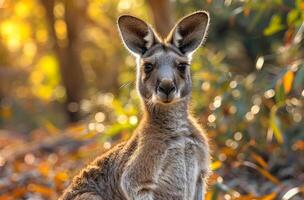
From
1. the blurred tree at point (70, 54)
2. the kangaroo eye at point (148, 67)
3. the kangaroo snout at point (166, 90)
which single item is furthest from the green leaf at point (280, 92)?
the blurred tree at point (70, 54)

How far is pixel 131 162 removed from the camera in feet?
16.9

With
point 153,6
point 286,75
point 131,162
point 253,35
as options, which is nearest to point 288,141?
point 286,75

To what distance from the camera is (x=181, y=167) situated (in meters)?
5.16

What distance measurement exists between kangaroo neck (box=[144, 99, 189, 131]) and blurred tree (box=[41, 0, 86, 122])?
7957 millimetres

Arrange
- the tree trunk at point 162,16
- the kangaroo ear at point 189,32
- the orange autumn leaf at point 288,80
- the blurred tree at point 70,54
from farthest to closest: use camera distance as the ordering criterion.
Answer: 1. the blurred tree at point 70,54
2. the tree trunk at point 162,16
3. the orange autumn leaf at point 288,80
4. the kangaroo ear at point 189,32

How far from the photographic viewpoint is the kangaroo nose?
4977 millimetres

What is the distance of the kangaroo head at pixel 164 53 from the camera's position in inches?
199

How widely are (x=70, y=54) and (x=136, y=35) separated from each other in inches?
329

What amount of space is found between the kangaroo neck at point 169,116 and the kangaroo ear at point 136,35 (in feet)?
1.23

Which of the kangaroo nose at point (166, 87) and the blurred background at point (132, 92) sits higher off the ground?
the blurred background at point (132, 92)

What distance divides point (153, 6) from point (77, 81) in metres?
4.75

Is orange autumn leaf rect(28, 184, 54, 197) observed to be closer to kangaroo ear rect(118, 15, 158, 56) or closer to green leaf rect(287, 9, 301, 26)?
kangaroo ear rect(118, 15, 158, 56)

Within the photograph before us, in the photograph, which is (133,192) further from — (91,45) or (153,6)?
(91,45)

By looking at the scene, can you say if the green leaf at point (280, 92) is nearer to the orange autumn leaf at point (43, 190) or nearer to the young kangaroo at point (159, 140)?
the young kangaroo at point (159, 140)
